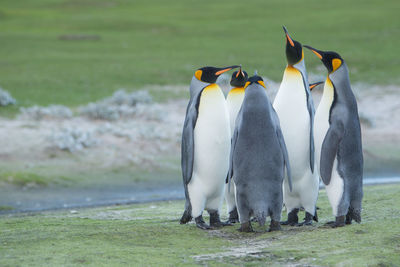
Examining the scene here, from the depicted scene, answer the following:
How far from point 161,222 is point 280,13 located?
2829 cm

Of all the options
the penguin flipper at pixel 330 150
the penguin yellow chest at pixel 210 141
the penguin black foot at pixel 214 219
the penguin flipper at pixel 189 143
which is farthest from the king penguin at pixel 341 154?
the penguin flipper at pixel 189 143

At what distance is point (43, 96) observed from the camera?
54.5ft

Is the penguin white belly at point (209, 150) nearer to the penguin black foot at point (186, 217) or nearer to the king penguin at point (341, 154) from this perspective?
the penguin black foot at point (186, 217)

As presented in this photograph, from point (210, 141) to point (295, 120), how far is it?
0.84 metres

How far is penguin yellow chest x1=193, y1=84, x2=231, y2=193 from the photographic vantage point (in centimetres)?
667

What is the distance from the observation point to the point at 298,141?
6.64 metres

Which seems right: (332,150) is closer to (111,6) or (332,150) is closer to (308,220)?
(308,220)

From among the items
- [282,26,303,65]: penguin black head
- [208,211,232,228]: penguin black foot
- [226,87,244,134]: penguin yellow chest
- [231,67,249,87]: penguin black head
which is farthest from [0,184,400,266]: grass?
[231,67,249,87]: penguin black head

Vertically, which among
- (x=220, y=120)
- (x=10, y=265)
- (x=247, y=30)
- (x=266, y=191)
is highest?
(x=247, y=30)

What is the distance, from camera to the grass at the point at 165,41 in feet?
63.0

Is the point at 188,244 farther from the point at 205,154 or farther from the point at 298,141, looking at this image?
the point at 298,141

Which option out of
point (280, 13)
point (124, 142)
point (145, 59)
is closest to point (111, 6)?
point (280, 13)

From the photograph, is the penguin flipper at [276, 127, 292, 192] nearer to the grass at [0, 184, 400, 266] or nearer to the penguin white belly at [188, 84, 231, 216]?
the grass at [0, 184, 400, 266]

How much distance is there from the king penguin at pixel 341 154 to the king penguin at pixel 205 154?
98 cm
